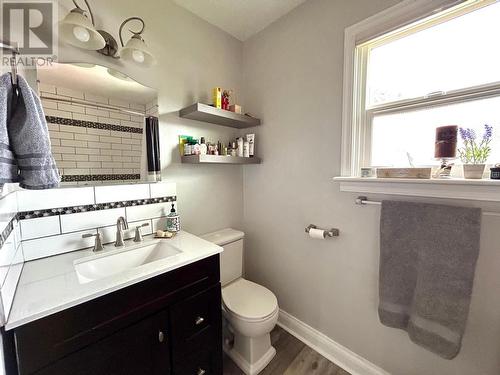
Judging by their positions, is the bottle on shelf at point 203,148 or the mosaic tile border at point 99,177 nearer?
the mosaic tile border at point 99,177

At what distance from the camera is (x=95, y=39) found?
105 centimetres

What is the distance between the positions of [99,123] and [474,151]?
6.37 feet

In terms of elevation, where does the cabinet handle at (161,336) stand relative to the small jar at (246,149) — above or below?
below

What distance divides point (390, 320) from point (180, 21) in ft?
7.62

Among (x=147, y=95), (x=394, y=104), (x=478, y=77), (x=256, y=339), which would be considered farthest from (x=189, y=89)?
(x=256, y=339)

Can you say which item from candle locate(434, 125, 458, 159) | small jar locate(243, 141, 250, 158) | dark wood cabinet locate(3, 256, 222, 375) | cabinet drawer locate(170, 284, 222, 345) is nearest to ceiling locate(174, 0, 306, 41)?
small jar locate(243, 141, 250, 158)

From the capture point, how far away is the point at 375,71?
126 cm

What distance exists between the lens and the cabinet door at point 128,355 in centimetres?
72

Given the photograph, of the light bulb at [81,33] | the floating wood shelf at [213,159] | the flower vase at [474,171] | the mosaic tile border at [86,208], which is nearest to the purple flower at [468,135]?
the flower vase at [474,171]

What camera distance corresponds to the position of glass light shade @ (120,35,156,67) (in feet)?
3.80

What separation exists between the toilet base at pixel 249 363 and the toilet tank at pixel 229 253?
47 centimetres

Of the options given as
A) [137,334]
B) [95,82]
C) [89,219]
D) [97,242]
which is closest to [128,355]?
[137,334]

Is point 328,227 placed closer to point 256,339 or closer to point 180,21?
point 256,339

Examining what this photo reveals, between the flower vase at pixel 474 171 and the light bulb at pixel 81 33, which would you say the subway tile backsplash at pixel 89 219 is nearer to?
the light bulb at pixel 81 33
